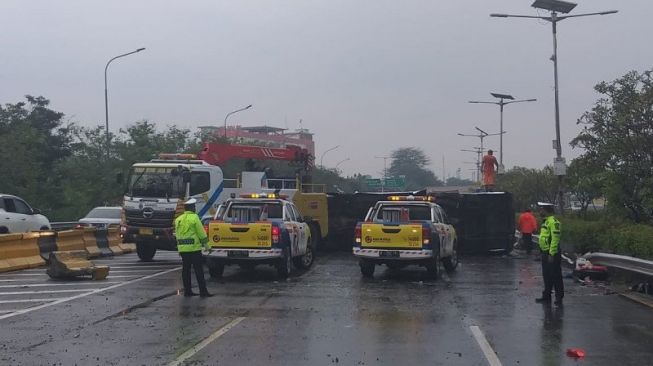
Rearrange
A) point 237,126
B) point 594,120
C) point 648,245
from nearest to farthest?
point 648,245
point 594,120
point 237,126

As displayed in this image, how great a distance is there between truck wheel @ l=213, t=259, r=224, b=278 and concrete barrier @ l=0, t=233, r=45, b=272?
4877mm

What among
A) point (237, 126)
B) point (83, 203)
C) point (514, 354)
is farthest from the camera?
point (237, 126)

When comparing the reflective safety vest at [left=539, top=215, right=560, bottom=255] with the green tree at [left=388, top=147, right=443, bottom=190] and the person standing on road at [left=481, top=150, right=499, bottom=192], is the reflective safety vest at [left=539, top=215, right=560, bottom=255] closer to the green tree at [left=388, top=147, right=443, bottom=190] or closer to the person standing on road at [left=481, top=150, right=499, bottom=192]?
the person standing on road at [left=481, top=150, right=499, bottom=192]

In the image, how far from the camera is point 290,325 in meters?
11.1

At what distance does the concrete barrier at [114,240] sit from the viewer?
2470 cm

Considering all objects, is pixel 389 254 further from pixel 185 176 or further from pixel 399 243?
pixel 185 176

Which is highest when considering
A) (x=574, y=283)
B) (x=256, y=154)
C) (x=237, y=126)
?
(x=237, y=126)

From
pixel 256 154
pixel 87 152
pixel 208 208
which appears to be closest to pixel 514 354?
pixel 208 208

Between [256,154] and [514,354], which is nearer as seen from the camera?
[514,354]

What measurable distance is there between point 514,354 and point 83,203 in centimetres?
3721

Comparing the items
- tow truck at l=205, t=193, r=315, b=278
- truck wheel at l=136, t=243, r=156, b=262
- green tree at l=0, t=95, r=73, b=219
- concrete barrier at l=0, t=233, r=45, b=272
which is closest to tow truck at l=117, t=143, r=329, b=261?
truck wheel at l=136, t=243, r=156, b=262

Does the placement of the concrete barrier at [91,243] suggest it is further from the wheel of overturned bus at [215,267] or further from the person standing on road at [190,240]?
the person standing on road at [190,240]

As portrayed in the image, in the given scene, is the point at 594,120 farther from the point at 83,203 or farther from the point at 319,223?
the point at 83,203

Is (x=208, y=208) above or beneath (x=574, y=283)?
above
